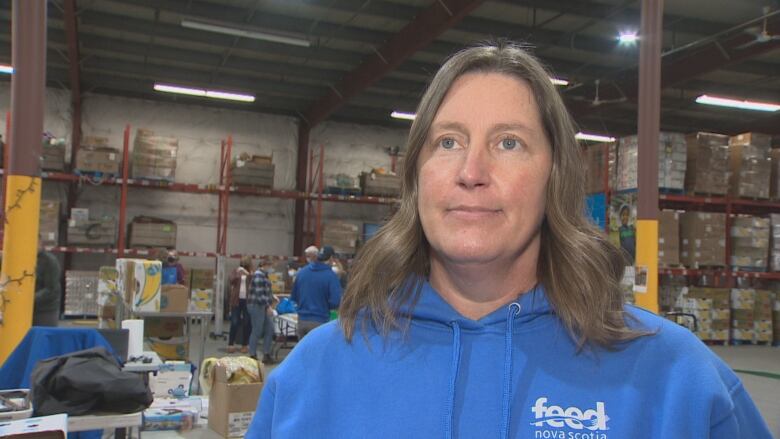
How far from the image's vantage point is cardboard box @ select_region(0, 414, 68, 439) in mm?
2588

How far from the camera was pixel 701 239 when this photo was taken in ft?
39.1

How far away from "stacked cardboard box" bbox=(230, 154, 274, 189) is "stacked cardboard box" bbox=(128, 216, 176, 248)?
1.80 m

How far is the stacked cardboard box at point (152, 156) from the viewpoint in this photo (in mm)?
13742

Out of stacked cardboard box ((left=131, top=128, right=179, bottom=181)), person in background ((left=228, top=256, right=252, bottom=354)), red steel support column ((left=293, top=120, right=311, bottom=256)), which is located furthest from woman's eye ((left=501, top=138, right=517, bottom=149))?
red steel support column ((left=293, top=120, right=311, bottom=256))

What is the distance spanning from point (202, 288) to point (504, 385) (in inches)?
549

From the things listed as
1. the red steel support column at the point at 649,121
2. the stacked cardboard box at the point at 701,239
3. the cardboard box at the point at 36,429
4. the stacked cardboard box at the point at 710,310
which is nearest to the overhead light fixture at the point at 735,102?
the stacked cardboard box at the point at 701,239

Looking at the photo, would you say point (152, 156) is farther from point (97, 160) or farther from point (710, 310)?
point (710, 310)

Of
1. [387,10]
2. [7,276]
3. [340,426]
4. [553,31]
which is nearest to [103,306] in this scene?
[7,276]

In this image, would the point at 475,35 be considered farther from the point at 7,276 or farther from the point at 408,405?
the point at 408,405

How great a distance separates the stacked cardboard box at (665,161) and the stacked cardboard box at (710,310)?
2241 mm

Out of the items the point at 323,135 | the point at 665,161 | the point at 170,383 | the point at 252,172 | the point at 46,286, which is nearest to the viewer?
the point at 170,383

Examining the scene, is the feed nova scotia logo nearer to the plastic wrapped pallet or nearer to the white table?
the white table

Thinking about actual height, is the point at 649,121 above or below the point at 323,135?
below

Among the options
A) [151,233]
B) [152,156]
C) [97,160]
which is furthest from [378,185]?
[97,160]
